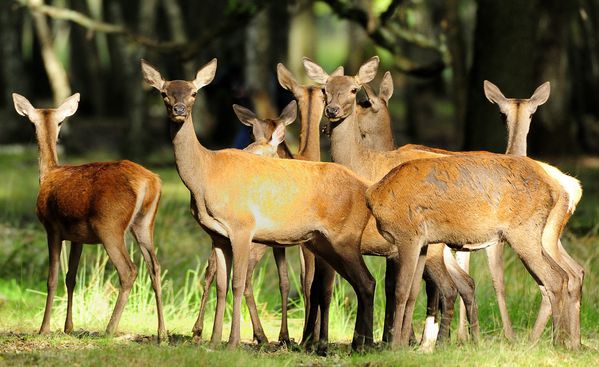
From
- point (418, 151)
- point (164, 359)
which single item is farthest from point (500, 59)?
point (164, 359)

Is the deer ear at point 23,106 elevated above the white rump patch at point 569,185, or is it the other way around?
the deer ear at point 23,106

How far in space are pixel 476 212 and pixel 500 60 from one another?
6.65m

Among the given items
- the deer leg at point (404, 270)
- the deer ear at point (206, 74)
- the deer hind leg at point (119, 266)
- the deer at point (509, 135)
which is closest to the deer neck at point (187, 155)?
the deer ear at point (206, 74)

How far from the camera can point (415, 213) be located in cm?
904

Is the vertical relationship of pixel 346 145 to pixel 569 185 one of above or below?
above

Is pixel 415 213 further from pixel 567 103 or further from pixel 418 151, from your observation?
pixel 567 103

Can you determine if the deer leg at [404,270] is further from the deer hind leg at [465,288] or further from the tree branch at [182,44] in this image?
the tree branch at [182,44]

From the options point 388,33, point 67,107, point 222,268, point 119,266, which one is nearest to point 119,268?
point 119,266

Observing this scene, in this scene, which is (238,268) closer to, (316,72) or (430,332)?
(430,332)

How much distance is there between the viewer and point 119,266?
9711mm

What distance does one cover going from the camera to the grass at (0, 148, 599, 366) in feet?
27.5

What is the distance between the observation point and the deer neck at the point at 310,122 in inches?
420

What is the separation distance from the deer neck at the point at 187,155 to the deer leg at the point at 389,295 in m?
1.64

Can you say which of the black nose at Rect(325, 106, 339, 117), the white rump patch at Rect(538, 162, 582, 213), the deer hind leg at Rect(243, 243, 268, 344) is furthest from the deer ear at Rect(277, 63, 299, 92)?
the white rump patch at Rect(538, 162, 582, 213)
